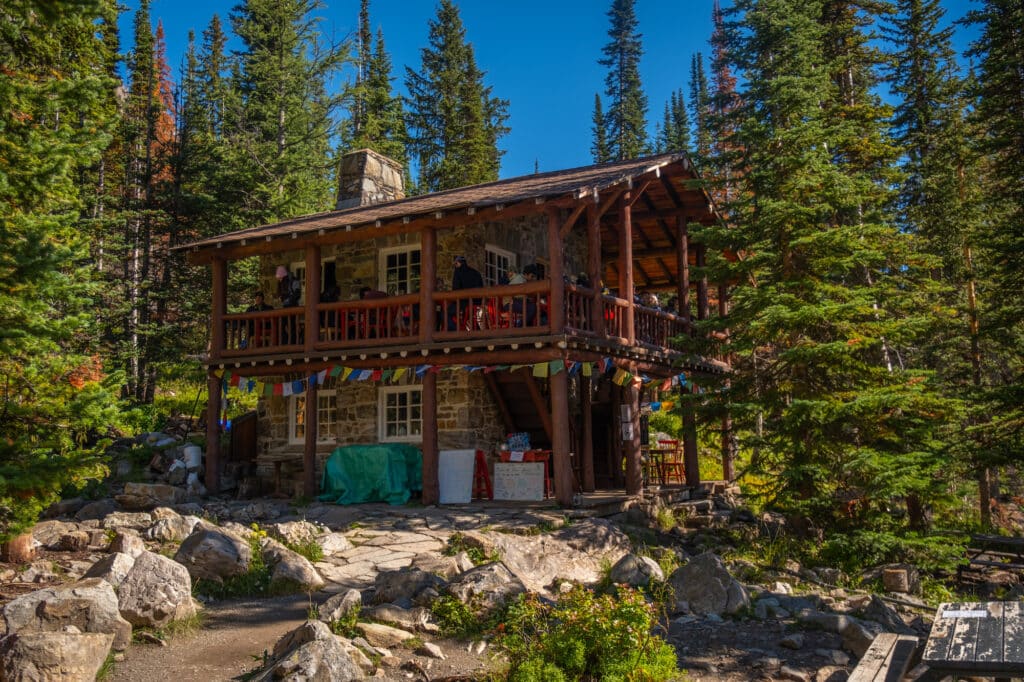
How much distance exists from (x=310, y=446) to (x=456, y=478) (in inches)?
136

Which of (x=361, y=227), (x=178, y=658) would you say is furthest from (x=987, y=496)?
(x=178, y=658)

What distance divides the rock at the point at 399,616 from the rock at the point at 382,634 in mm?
255

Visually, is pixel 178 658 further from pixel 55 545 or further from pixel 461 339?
pixel 461 339

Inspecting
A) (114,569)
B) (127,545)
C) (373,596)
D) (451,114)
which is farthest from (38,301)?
(451,114)

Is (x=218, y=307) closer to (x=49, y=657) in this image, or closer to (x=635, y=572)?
(x=635, y=572)

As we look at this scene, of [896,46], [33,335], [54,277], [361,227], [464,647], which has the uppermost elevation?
[896,46]

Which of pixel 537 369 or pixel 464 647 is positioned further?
pixel 537 369

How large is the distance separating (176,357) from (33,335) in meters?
18.6

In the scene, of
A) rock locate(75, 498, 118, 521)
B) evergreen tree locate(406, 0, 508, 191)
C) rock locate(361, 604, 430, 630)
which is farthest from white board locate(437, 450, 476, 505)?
evergreen tree locate(406, 0, 508, 191)

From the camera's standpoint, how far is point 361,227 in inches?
619

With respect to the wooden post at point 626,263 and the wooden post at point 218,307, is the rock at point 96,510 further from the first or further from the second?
the wooden post at point 626,263

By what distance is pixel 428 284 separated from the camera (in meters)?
15.5

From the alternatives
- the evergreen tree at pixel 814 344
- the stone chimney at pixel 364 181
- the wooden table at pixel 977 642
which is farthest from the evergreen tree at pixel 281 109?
the wooden table at pixel 977 642

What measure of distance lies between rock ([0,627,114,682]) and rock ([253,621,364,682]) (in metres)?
1.36
